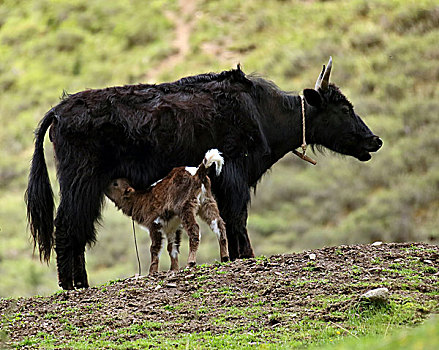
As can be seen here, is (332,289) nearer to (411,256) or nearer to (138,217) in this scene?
(411,256)

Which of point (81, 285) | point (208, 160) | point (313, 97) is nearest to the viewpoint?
point (208, 160)

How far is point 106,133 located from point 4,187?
18466 mm

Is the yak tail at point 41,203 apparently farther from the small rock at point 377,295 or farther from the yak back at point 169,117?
the small rock at point 377,295

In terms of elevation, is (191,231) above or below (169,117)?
below

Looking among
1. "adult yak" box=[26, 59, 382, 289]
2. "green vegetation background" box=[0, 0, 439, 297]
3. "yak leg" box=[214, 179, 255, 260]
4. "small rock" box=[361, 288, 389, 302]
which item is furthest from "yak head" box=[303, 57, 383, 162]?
"green vegetation background" box=[0, 0, 439, 297]

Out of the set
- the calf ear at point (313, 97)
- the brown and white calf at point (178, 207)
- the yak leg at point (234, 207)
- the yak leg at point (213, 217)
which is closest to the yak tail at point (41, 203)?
the brown and white calf at point (178, 207)

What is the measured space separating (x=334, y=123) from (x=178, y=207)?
326 cm

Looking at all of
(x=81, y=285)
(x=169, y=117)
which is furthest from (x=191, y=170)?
(x=81, y=285)

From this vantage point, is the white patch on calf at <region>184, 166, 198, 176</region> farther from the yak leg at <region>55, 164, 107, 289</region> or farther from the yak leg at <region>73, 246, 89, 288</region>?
the yak leg at <region>73, 246, 89, 288</region>

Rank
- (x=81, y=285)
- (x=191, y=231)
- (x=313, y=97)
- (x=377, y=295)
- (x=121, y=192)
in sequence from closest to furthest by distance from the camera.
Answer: (x=377, y=295), (x=191, y=231), (x=81, y=285), (x=121, y=192), (x=313, y=97)

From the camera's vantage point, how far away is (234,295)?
8.87m

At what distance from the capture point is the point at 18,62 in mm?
37625

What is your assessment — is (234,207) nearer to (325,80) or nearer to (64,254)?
(64,254)

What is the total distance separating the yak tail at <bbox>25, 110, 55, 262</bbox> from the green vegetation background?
931cm
